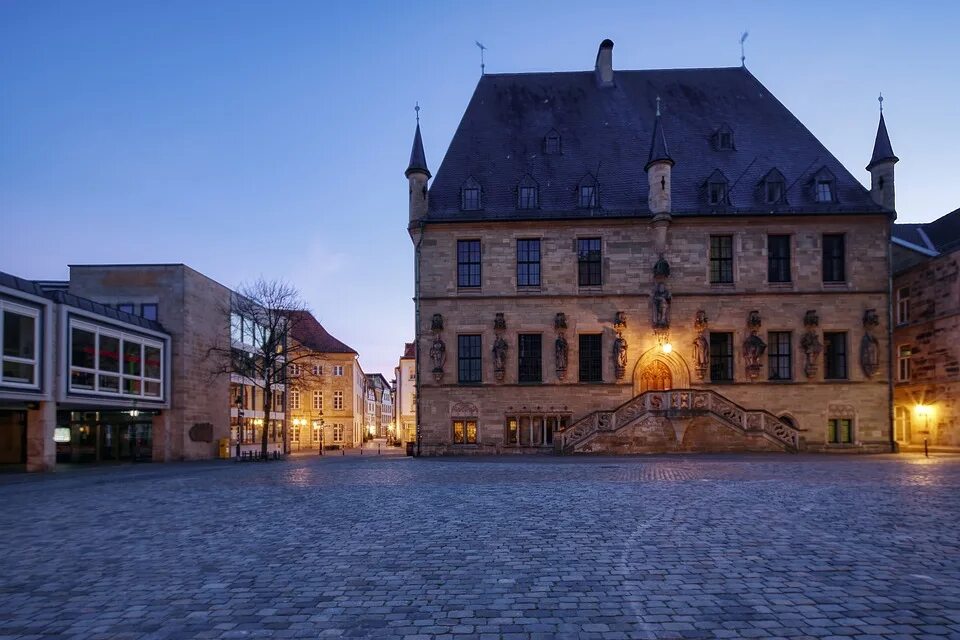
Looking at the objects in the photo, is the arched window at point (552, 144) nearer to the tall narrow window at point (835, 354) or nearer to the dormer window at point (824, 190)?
the dormer window at point (824, 190)

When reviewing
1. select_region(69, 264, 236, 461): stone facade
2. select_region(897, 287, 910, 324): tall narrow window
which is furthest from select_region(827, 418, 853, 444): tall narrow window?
select_region(69, 264, 236, 461): stone facade

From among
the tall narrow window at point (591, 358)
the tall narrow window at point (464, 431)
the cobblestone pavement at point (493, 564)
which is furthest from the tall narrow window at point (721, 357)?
the cobblestone pavement at point (493, 564)

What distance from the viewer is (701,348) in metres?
31.5

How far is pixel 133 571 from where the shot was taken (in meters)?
7.07

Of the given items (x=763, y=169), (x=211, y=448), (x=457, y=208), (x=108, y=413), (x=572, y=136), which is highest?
(x=572, y=136)

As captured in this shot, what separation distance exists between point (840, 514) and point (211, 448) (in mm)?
32650

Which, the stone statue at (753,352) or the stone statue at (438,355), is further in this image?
the stone statue at (438,355)

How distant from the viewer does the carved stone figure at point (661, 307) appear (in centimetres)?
3148

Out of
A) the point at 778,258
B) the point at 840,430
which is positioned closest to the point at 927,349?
the point at 840,430

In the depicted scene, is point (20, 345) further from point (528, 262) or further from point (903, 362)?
point (903, 362)

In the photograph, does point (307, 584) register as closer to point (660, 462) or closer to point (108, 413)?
point (660, 462)

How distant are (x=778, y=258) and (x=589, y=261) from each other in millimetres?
9169

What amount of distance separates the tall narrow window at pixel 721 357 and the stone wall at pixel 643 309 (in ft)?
1.24

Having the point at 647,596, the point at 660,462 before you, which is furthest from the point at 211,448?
the point at 647,596
